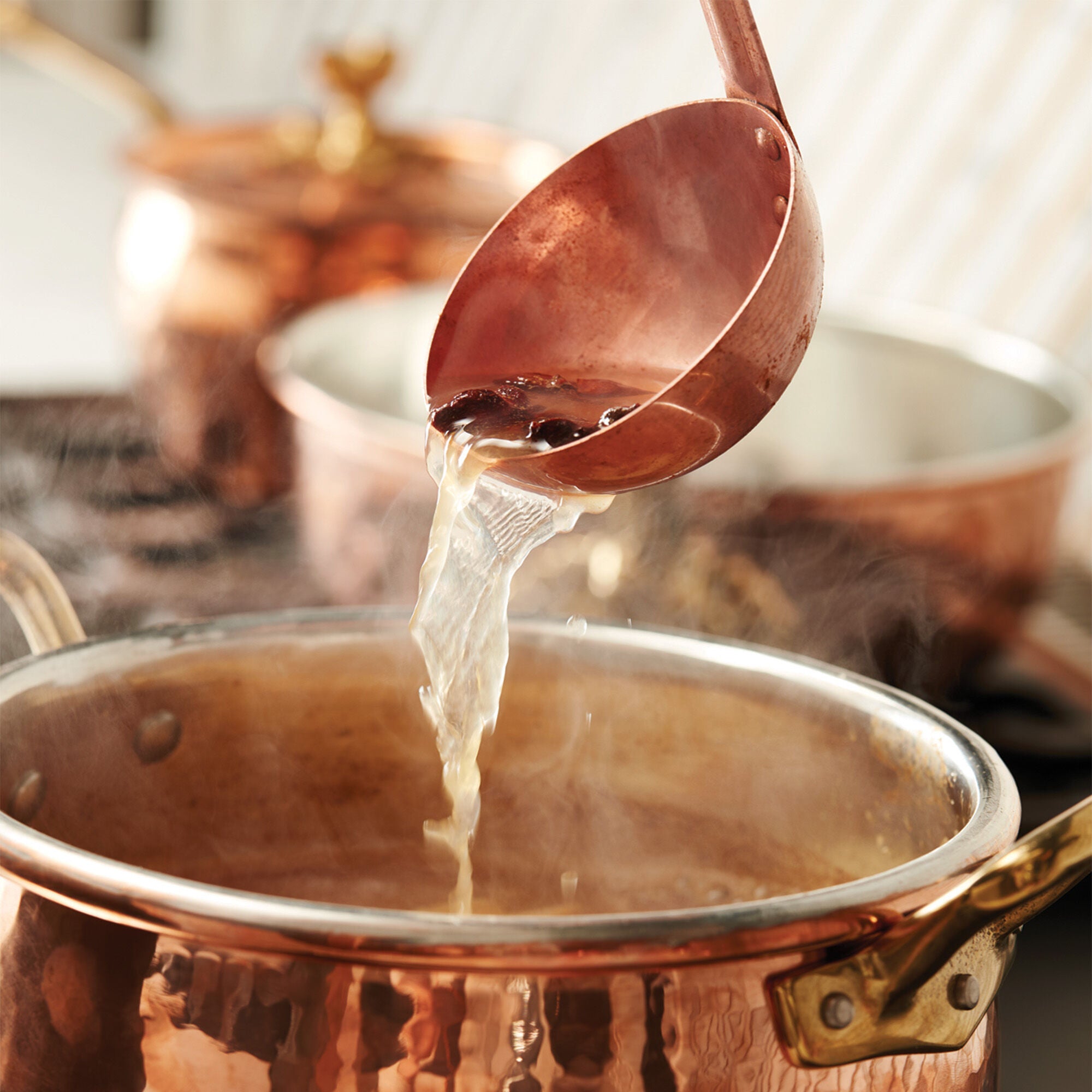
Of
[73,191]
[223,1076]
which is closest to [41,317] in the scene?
[73,191]

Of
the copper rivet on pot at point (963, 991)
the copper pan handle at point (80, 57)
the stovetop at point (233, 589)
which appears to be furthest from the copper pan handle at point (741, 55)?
the copper pan handle at point (80, 57)

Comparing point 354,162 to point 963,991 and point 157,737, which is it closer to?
point 157,737

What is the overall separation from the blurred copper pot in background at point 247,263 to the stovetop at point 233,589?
42 mm

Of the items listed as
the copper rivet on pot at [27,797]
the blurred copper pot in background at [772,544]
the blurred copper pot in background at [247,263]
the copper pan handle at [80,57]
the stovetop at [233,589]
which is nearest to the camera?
the copper rivet on pot at [27,797]

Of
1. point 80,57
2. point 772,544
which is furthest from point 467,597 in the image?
point 80,57

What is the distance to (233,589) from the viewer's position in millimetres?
963

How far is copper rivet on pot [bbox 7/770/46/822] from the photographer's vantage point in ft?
1.37

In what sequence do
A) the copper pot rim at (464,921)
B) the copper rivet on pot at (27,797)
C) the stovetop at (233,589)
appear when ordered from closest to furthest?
the copper pot rim at (464,921)
the copper rivet on pot at (27,797)
the stovetop at (233,589)

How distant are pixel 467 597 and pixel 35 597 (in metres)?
0.14

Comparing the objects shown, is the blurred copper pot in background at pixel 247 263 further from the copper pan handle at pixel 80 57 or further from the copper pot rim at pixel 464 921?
the copper pot rim at pixel 464 921

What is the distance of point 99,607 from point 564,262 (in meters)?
0.47

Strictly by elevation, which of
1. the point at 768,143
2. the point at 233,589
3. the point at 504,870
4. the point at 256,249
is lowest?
the point at 233,589

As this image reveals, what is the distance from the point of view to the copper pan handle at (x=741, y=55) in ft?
1.41

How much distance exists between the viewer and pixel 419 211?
1.18m
